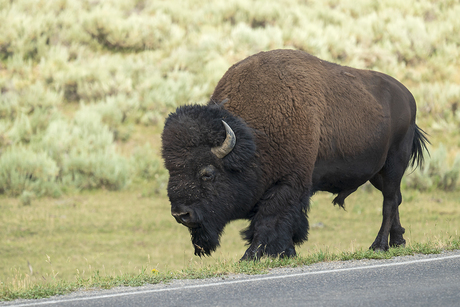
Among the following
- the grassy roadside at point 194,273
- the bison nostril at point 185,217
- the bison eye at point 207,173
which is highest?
the bison eye at point 207,173

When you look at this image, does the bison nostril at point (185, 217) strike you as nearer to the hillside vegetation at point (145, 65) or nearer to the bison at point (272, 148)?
the bison at point (272, 148)

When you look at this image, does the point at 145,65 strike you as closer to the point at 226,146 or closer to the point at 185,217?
the point at 226,146

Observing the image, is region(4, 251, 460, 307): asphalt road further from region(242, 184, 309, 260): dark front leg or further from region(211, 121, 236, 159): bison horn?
region(211, 121, 236, 159): bison horn

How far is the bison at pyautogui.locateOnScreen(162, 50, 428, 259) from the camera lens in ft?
21.6

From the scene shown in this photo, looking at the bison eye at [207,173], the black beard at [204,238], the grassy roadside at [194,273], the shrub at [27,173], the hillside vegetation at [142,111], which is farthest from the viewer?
the shrub at [27,173]

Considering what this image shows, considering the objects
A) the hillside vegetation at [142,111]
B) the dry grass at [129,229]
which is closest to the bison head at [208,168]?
the hillside vegetation at [142,111]

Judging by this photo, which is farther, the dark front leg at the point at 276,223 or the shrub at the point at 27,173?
the shrub at the point at 27,173

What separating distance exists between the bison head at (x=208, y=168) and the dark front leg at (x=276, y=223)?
0.22 m

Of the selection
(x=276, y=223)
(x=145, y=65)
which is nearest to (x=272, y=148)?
(x=276, y=223)

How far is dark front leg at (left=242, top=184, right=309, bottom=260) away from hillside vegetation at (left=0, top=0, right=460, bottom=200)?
8.22 m

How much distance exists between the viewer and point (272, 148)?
7.01 metres

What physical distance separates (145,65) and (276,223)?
16193 millimetres

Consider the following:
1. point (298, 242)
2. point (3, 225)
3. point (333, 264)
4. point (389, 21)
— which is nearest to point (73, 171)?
point (3, 225)

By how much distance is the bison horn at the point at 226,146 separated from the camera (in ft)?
21.5
